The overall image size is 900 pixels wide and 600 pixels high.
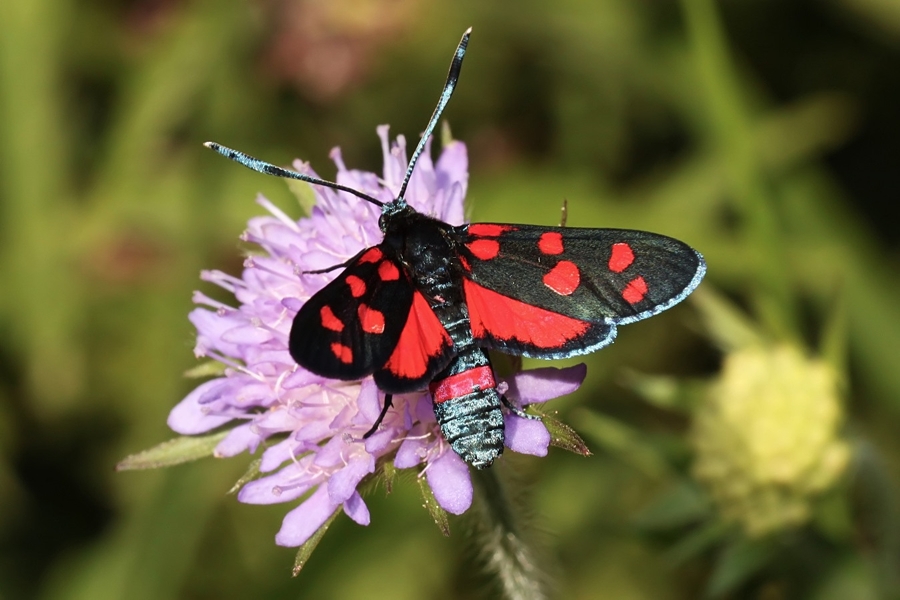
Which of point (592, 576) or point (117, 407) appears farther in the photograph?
point (117, 407)

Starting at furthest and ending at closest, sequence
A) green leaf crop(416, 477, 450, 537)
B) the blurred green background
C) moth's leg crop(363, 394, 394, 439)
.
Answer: the blurred green background → moth's leg crop(363, 394, 394, 439) → green leaf crop(416, 477, 450, 537)

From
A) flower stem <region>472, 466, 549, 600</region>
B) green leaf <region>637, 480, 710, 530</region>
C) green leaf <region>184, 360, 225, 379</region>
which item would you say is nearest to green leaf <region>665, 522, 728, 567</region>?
green leaf <region>637, 480, 710, 530</region>

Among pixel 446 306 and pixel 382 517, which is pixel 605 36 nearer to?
pixel 382 517

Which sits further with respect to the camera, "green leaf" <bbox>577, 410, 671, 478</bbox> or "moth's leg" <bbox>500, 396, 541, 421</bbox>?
"green leaf" <bbox>577, 410, 671, 478</bbox>

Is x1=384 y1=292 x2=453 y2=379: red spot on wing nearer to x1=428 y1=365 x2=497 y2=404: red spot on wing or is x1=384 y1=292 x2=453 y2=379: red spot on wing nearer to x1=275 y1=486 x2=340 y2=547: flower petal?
x1=428 y1=365 x2=497 y2=404: red spot on wing

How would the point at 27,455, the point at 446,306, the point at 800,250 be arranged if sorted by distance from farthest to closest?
the point at 27,455, the point at 800,250, the point at 446,306

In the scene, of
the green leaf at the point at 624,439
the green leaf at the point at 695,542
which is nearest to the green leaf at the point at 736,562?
the green leaf at the point at 695,542

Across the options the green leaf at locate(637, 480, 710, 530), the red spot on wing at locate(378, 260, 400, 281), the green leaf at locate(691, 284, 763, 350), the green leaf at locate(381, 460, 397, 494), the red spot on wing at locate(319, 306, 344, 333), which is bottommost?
the green leaf at locate(637, 480, 710, 530)

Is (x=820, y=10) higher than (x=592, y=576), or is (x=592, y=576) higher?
(x=820, y=10)

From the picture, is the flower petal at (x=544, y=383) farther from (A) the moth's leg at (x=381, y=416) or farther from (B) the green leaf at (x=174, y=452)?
(B) the green leaf at (x=174, y=452)

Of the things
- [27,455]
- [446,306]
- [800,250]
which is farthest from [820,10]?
[27,455]
